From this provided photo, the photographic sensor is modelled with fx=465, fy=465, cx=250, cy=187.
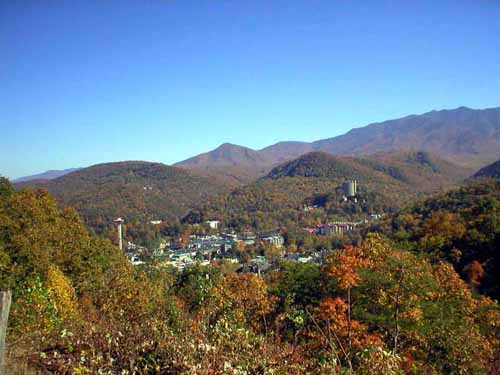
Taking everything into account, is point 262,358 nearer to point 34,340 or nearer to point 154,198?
point 34,340

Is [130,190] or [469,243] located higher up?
[130,190]

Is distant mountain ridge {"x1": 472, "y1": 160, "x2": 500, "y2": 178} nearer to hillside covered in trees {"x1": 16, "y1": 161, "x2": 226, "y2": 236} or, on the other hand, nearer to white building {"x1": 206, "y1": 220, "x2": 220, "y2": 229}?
white building {"x1": 206, "y1": 220, "x2": 220, "y2": 229}

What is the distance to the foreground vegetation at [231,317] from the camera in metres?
3.31

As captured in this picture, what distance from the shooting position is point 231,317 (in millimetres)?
4922

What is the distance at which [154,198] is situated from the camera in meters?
76.1

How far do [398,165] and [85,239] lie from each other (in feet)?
320

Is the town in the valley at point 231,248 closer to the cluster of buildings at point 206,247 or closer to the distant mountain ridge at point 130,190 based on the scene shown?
the cluster of buildings at point 206,247

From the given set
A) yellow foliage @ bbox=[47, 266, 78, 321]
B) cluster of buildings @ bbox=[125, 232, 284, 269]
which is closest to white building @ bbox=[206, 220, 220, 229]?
cluster of buildings @ bbox=[125, 232, 284, 269]

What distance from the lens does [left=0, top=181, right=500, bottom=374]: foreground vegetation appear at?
331 centimetres

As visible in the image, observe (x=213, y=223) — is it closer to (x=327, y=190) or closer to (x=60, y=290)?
(x=327, y=190)

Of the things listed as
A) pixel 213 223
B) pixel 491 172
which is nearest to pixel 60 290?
pixel 213 223

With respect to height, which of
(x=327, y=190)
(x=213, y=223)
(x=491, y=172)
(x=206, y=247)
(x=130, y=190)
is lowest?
(x=206, y=247)

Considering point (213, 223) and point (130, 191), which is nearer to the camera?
point (213, 223)

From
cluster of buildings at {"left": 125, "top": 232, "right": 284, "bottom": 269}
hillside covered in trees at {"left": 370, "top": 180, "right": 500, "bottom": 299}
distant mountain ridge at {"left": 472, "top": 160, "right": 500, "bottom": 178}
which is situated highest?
hillside covered in trees at {"left": 370, "top": 180, "right": 500, "bottom": 299}
